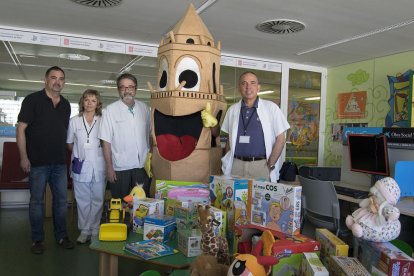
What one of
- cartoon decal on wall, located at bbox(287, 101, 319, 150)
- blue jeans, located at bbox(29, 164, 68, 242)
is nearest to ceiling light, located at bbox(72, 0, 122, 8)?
blue jeans, located at bbox(29, 164, 68, 242)

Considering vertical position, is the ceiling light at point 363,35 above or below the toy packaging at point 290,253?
above

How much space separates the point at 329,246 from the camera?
137cm

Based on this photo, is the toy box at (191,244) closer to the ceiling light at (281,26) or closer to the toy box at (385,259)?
the toy box at (385,259)

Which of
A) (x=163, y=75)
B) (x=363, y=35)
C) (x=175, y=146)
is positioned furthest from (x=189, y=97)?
(x=363, y=35)

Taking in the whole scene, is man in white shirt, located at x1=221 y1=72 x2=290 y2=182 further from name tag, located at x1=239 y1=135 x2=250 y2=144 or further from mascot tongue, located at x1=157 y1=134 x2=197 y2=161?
mascot tongue, located at x1=157 y1=134 x2=197 y2=161

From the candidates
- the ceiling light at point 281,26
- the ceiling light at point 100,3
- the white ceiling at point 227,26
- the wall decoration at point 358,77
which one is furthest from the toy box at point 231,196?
the wall decoration at point 358,77

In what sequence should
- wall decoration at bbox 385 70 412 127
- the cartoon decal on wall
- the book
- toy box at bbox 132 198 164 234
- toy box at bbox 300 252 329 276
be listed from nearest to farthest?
1. toy box at bbox 300 252 329 276
2. the book
3. toy box at bbox 132 198 164 234
4. wall decoration at bbox 385 70 412 127
5. the cartoon decal on wall

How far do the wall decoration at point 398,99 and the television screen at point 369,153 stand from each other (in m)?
2.15

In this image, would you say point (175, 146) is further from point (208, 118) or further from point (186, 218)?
point (186, 218)

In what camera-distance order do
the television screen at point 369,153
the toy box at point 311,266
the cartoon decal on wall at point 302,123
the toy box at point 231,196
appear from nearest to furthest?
the toy box at point 311,266 → the toy box at point 231,196 → the television screen at point 369,153 → the cartoon decal on wall at point 302,123

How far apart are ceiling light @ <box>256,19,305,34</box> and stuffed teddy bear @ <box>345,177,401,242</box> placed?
2.65 meters

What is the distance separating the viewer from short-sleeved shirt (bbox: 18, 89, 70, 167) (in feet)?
9.89

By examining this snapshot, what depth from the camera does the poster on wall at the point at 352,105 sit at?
5781mm

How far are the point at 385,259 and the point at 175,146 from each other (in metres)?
1.71
